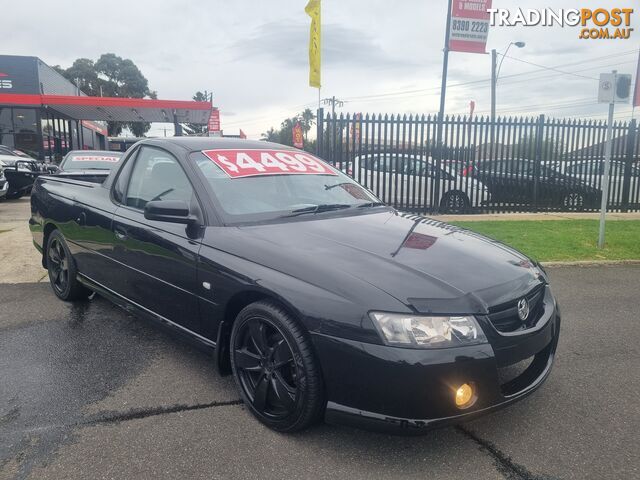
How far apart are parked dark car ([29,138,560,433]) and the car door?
0.01 metres

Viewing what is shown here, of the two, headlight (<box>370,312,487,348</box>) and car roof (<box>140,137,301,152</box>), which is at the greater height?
car roof (<box>140,137,301,152</box>)

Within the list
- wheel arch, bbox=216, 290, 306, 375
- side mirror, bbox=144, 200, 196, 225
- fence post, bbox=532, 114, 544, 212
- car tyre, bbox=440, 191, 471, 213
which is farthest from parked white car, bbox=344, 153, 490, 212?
wheel arch, bbox=216, 290, 306, 375

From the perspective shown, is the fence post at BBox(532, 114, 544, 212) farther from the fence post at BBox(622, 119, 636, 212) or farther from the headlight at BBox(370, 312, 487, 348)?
the headlight at BBox(370, 312, 487, 348)

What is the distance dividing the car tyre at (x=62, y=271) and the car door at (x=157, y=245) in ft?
3.61

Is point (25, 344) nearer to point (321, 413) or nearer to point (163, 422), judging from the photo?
point (163, 422)

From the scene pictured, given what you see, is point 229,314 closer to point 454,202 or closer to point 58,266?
point 58,266

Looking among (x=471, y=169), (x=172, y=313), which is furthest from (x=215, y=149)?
(x=471, y=169)

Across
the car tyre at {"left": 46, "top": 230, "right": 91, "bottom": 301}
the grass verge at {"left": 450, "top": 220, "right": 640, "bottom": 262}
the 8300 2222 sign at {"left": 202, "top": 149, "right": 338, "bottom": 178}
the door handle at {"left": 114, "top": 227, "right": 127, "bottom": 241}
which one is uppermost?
the 8300 2222 sign at {"left": 202, "top": 149, "right": 338, "bottom": 178}

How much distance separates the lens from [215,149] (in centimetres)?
361

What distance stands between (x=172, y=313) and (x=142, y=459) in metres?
1.00

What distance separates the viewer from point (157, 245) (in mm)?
3301

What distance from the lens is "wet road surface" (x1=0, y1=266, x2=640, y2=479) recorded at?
2.40 metres

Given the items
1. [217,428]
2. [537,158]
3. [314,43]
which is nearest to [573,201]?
[537,158]

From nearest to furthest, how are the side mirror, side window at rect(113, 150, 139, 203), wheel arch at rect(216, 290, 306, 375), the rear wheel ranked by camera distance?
wheel arch at rect(216, 290, 306, 375)
the side mirror
side window at rect(113, 150, 139, 203)
the rear wheel
